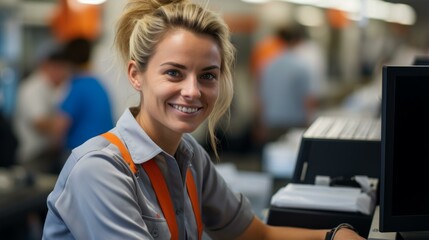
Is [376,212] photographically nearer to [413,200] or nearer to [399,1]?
[413,200]

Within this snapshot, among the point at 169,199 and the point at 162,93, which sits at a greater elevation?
the point at 162,93

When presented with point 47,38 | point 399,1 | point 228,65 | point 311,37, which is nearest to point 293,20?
point 311,37

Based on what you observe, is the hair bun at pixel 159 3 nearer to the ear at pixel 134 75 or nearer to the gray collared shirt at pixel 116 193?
the ear at pixel 134 75

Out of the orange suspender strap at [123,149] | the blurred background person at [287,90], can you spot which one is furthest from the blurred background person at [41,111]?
the orange suspender strap at [123,149]

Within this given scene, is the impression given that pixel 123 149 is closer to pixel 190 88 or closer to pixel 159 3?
pixel 190 88

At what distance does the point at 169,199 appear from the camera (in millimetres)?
1789

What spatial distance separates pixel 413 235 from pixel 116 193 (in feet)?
2.29

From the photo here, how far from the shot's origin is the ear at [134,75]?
184cm

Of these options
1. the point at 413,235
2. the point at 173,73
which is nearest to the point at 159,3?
the point at 173,73

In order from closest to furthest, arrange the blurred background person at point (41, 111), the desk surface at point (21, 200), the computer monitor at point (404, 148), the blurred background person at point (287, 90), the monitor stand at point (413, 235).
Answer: the computer monitor at point (404, 148), the monitor stand at point (413, 235), the desk surface at point (21, 200), the blurred background person at point (41, 111), the blurred background person at point (287, 90)

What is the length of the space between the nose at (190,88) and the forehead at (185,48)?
44 mm

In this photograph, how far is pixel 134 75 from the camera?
1853 mm

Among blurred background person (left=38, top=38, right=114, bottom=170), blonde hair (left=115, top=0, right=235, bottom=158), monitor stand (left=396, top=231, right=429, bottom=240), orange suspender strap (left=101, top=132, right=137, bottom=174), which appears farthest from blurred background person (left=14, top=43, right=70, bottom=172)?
monitor stand (left=396, top=231, right=429, bottom=240)

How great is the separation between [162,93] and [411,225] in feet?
2.14
